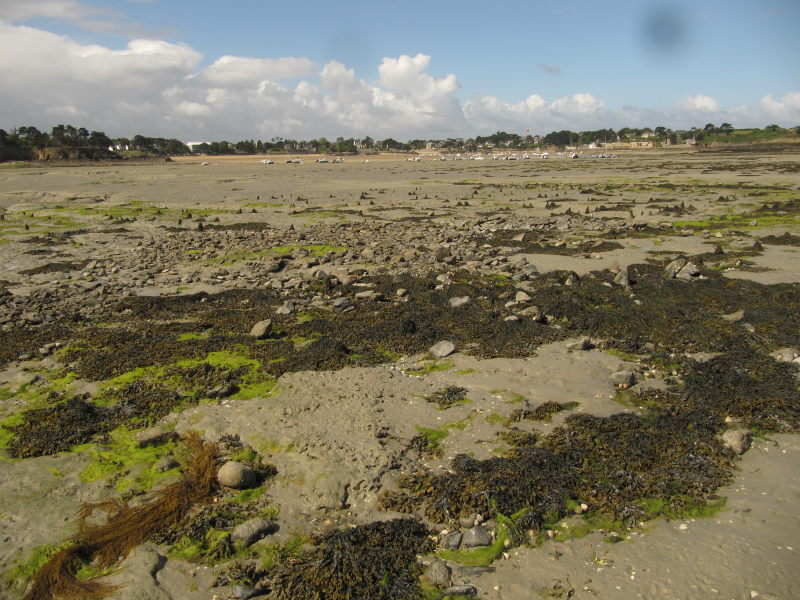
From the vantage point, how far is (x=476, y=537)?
461 centimetres

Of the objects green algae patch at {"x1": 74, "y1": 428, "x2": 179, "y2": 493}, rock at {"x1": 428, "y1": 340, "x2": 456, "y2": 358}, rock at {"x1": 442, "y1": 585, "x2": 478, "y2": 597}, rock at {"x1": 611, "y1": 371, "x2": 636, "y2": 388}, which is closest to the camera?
rock at {"x1": 442, "y1": 585, "x2": 478, "y2": 597}

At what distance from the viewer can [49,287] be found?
504 inches

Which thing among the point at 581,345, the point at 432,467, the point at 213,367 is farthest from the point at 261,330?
the point at 581,345

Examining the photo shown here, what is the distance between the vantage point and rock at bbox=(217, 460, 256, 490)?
17.5 feet

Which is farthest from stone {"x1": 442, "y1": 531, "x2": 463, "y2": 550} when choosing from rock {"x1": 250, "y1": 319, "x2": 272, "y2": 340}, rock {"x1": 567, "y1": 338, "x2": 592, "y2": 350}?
rock {"x1": 250, "y1": 319, "x2": 272, "y2": 340}

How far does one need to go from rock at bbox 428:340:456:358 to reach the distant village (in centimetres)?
10630

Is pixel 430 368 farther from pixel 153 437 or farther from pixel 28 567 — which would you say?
pixel 28 567

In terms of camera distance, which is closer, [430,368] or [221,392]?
[221,392]

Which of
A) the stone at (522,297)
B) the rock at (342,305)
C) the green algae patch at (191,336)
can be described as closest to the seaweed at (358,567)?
the green algae patch at (191,336)

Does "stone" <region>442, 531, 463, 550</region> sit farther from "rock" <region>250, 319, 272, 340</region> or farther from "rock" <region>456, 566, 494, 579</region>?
"rock" <region>250, 319, 272, 340</region>

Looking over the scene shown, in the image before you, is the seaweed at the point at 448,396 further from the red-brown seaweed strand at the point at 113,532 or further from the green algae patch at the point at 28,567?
the green algae patch at the point at 28,567

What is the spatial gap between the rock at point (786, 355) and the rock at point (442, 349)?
492 centimetres

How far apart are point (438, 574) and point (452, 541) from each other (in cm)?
41

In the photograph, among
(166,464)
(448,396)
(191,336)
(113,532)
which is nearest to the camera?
(113,532)
